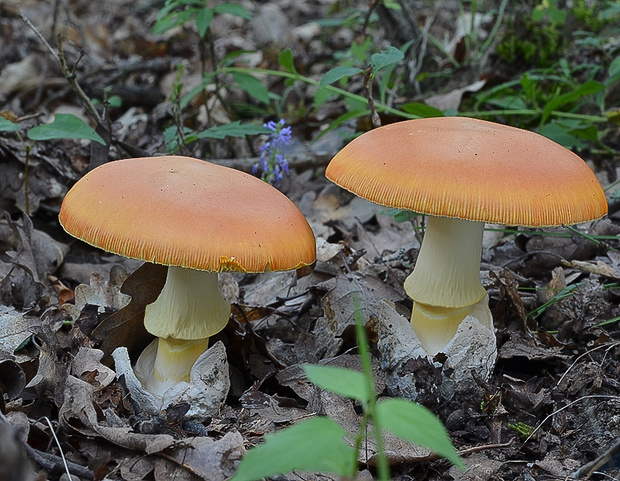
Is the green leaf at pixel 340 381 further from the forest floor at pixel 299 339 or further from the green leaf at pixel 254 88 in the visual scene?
the green leaf at pixel 254 88

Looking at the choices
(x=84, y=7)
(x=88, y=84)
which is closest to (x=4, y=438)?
(x=88, y=84)

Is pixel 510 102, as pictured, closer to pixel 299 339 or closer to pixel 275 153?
pixel 275 153

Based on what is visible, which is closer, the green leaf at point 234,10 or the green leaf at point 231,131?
the green leaf at point 231,131

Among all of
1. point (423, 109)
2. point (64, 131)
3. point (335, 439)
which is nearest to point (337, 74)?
point (423, 109)

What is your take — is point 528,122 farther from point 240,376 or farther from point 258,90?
point 240,376

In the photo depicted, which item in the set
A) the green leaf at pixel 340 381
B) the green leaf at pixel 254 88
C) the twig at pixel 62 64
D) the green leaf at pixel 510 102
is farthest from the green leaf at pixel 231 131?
the green leaf at pixel 340 381
